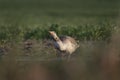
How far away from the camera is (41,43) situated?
11227 mm

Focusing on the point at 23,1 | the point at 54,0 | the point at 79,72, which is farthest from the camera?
the point at 54,0

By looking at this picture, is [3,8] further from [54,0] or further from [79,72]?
[79,72]

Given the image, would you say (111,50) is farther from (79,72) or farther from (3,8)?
(3,8)

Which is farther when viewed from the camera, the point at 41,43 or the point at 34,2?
the point at 34,2

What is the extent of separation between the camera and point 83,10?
21.0m

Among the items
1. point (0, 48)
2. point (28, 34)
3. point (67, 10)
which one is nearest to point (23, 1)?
point (67, 10)

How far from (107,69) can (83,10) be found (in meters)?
13.2

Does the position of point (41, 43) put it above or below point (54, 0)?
below

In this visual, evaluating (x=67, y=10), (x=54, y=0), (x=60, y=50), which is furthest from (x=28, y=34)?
(x=54, y=0)

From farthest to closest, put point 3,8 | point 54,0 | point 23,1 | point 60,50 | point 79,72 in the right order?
1. point 54,0
2. point 23,1
3. point 3,8
4. point 60,50
5. point 79,72

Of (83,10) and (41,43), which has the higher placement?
(83,10)

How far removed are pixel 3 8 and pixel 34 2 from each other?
3.81 meters

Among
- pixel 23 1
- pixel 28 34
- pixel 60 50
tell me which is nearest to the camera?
pixel 60 50

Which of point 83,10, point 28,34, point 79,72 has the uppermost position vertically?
point 83,10
